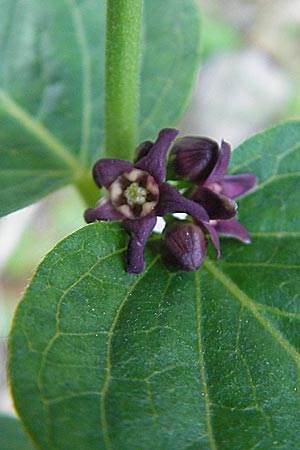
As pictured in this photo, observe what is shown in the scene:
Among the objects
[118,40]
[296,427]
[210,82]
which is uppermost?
[210,82]

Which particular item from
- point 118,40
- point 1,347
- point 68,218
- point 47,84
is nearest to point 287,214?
point 118,40

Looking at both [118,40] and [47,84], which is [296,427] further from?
[47,84]

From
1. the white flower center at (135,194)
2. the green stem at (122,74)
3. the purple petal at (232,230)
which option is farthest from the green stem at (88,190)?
the purple petal at (232,230)

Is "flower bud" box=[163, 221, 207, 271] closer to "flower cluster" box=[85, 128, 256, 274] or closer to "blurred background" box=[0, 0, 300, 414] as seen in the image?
"flower cluster" box=[85, 128, 256, 274]

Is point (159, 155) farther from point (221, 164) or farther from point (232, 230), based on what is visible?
point (232, 230)

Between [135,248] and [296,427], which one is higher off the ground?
[135,248]

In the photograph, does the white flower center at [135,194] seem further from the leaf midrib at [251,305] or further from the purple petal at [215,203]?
the leaf midrib at [251,305]
